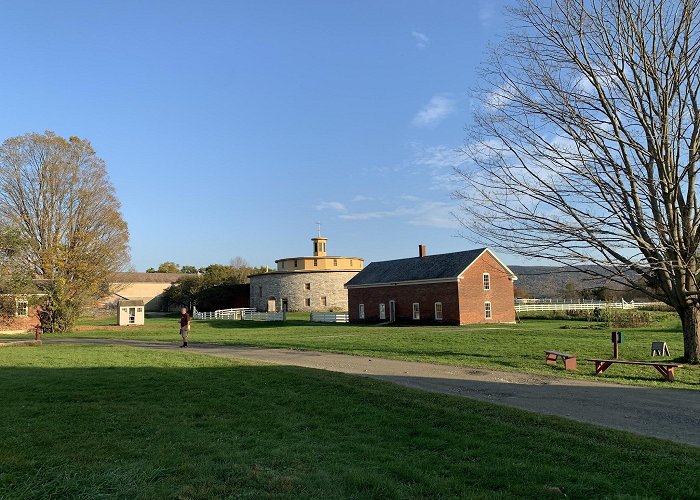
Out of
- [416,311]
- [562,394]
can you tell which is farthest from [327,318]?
[562,394]

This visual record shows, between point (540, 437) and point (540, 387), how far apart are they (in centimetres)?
504

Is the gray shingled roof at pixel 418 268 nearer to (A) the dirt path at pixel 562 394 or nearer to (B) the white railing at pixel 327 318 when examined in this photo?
(B) the white railing at pixel 327 318

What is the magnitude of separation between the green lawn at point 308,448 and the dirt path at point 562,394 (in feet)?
3.43

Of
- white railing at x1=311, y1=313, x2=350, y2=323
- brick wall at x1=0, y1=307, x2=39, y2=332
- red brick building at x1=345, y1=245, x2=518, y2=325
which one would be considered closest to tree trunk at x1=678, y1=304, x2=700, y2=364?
red brick building at x1=345, y1=245, x2=518, y2=325

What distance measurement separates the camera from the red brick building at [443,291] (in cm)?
4228

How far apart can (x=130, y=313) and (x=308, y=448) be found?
42220 millimetres

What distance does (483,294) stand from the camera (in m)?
43.9

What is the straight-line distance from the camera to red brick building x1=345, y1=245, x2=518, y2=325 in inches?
1665

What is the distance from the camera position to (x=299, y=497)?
484 centimetres

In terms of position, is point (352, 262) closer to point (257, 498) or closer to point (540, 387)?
point (540, 387)

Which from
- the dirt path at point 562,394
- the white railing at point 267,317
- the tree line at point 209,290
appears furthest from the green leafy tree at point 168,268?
the dirt path at point 562,394

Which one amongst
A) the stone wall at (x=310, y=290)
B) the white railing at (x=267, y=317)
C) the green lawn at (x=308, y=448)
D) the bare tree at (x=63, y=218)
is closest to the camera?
the green lawn at (x=308, y=448)

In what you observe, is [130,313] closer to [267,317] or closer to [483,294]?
[267,317]

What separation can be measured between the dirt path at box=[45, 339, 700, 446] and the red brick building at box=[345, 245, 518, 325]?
88.1 feet
